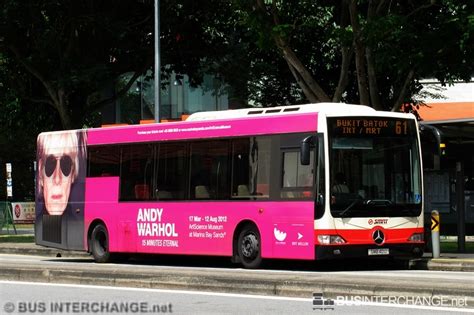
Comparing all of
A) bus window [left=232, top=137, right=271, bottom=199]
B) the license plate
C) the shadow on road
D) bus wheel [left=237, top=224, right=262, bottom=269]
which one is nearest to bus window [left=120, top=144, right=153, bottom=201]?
the shadow on road

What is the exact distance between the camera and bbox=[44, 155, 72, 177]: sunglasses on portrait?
80.3 feet

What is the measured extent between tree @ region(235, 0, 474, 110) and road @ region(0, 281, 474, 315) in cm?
1045

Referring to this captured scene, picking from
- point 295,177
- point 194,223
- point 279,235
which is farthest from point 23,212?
point 295,177

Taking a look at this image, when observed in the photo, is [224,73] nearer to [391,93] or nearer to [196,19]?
[196,19]

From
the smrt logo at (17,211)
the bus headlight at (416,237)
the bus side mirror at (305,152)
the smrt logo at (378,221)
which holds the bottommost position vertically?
the bus headlight at (416,237)

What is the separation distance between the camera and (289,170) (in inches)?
760

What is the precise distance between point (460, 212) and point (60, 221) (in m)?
9.27

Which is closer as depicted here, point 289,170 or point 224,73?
point 289,170

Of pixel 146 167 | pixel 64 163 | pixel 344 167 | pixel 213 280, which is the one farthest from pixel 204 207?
→ pixel 213 280

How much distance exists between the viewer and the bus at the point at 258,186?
1873cm

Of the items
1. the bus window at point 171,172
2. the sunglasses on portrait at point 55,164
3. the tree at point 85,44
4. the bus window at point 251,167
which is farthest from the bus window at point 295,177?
the tree at point 85,44

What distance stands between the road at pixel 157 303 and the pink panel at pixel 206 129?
5.72m

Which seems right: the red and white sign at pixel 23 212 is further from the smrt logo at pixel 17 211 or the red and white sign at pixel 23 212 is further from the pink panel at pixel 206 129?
the pink panel at pixel 206 129

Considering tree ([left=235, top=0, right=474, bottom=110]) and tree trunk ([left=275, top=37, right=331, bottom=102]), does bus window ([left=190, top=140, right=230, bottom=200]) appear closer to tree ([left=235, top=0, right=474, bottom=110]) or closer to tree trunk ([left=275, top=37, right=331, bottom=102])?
tree ([left=235, top=0, right=474, bottom=110])
